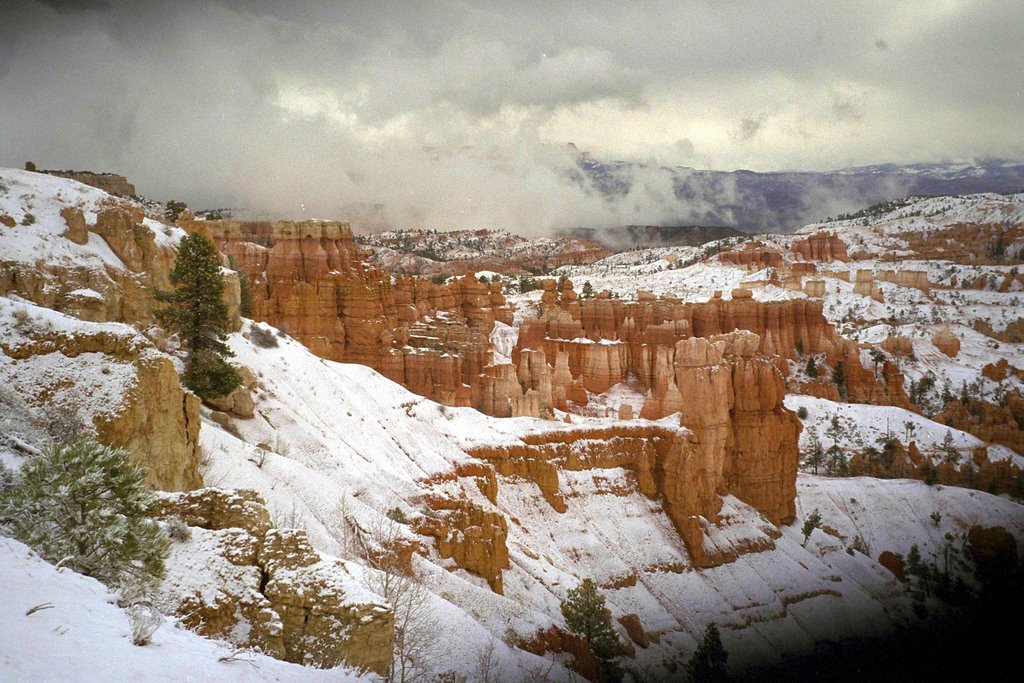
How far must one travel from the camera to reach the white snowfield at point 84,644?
6141mm

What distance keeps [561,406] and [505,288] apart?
60.8m

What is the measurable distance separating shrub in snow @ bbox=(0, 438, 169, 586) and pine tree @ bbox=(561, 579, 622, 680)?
57.6 feet

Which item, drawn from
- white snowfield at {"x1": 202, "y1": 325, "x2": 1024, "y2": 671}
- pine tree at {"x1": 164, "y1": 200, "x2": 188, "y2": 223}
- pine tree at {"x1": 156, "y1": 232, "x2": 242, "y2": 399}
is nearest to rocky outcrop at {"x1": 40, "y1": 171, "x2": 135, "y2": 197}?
pine tree at {"x1": 164, "y1": 200, "x2": 188, "y2": 223}

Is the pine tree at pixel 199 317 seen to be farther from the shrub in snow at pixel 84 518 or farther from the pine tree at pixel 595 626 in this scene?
the shrub in snow at pixel 84 518

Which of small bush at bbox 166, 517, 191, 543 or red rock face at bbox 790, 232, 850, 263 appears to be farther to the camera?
red rock face at bbox 790, 232, 850, 263

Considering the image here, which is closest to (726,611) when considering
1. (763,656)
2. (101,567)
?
(763,656)

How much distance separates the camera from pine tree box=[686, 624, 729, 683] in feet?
94.6

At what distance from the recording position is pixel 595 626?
24781 mm

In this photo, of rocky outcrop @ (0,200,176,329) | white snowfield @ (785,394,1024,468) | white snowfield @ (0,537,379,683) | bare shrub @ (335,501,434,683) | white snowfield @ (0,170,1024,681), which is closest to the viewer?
white snowfield @ (0,537,379,683)

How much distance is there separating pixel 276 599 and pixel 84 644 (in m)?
4.09

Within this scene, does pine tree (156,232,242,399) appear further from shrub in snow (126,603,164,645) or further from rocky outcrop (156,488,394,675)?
shrub in snow (126,603,164,645)

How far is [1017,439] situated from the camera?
64.2 m

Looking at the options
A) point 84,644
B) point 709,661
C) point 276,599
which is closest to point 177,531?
point 276,599

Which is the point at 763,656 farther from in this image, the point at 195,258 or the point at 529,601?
the point at 195,258
